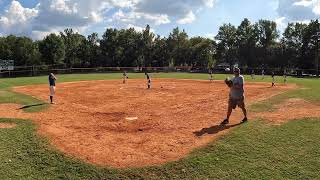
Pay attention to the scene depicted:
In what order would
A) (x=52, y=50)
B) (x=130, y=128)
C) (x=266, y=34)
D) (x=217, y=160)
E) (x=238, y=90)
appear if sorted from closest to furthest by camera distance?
(x=217, y=160)
(x=238, y=90)
(x=130, y=128)
(x=52, y=50)
(x=266, y=34)

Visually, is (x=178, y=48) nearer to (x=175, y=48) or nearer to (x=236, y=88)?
(x=175, y=48)

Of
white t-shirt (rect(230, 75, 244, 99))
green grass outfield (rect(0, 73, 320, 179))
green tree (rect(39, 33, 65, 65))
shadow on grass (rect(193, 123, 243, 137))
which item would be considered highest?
green tree (rect(39, 33, 65, 65))

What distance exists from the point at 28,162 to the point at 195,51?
95.5 meters

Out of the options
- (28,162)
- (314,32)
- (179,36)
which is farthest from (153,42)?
(28,162)

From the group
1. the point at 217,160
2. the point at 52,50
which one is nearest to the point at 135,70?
the point at 52,50

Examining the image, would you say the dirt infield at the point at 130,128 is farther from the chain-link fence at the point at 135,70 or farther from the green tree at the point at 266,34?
the green tree at the point at 266,34

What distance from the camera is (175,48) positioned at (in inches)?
4075

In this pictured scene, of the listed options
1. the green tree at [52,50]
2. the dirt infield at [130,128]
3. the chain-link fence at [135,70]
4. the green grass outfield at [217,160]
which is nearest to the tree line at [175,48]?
the green tree at [52,50]

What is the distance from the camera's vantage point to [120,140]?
1304 cm

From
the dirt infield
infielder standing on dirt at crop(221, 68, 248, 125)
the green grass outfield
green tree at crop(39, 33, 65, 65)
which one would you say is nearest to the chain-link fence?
green tree at crop(39, 33, 65, 65)

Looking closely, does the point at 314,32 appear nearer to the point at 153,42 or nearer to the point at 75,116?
the point at 153,42

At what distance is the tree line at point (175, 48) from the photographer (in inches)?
3492

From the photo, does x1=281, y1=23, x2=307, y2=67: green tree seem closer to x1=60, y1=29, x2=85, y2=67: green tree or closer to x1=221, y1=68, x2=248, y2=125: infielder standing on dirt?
x1=60, y1=29, x2=85, y2=67: green tree

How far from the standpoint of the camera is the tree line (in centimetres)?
8869
